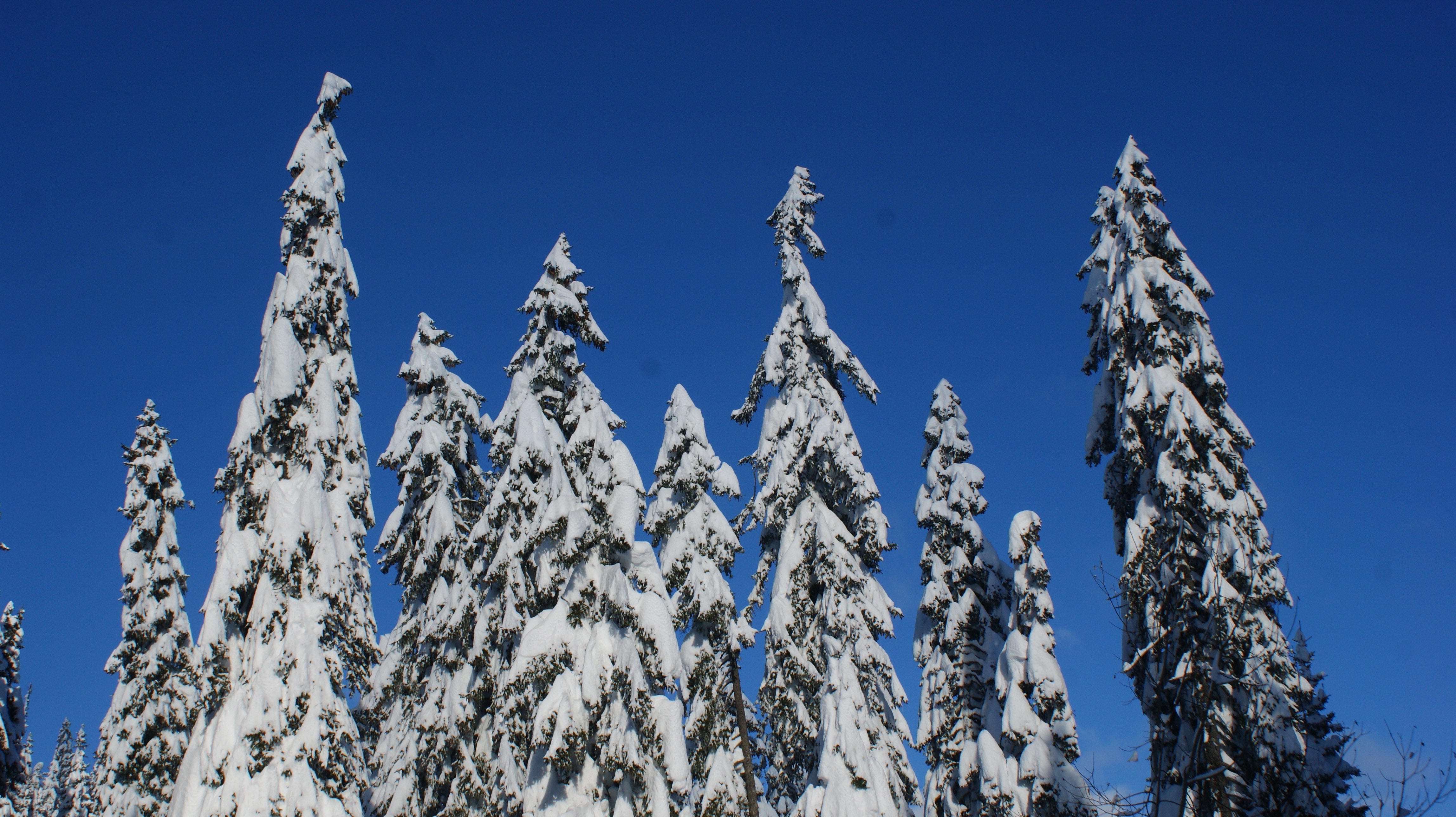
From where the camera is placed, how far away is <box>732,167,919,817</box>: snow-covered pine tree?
746 inches

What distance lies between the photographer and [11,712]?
29.9m

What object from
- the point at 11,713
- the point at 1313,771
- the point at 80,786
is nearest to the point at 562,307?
the point at 1313,771

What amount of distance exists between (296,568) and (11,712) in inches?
849

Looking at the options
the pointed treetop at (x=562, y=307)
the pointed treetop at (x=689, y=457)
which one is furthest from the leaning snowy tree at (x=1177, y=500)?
the pointed treetop at (x=562, y=307)

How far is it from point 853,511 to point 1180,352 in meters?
8.05

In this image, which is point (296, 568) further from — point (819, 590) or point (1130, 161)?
point (1130, 161)

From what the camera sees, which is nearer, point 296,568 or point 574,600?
point 296,568

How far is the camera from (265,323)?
698 inches

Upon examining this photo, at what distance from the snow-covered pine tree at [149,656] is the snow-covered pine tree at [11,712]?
2.49 metres

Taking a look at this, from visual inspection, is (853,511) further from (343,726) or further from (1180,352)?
(343,726)

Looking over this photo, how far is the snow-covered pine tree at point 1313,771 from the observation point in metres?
10.7

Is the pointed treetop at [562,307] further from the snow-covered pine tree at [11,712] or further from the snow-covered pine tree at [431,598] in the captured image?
the snow-covered pine tree at [11,712]

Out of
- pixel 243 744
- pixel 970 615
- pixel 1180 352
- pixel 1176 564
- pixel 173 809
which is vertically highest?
pixel 1180 352

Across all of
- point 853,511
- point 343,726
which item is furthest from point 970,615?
point 343,726
